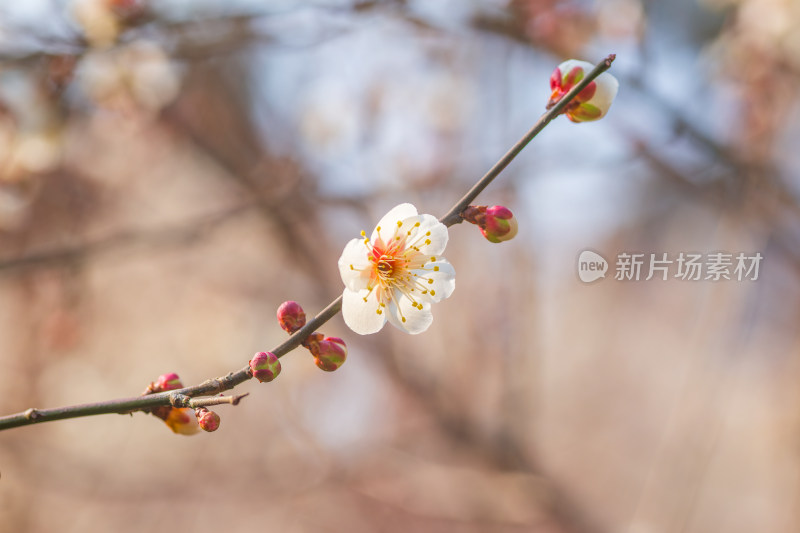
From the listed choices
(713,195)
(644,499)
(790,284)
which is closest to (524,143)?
(644,499)

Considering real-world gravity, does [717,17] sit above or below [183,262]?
above

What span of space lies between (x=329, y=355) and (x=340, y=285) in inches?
113

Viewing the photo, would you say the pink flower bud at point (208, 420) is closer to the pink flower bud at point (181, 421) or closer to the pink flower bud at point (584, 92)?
the pink flower bud at point (181, 421)

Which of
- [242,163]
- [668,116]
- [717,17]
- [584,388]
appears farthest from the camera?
[584,388]

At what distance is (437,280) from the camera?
0.68 meters

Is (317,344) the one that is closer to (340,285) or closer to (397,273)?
(397,273)

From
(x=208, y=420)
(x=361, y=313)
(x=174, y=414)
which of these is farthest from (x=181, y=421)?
(x=361, y=313)

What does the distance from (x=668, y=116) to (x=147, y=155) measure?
3.13 meters

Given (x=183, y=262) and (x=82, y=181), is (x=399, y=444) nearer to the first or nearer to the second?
(x=183, y=262)

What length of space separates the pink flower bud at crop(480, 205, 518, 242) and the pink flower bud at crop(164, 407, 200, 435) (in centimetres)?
41

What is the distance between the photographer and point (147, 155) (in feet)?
11.4

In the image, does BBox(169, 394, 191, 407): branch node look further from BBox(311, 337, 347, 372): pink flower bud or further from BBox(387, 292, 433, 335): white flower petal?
BBox(387, 292, 433, 335): white flower petal

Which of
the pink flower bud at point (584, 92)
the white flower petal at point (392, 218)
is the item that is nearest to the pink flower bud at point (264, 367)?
the white flower petal at point (392, 218)

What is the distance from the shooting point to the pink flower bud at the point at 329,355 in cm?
59
